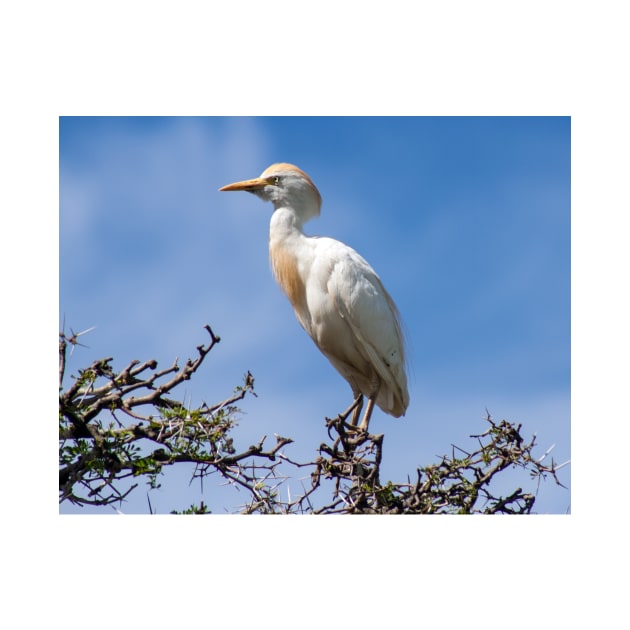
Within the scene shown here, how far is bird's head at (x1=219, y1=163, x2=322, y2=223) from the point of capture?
4.58 meters

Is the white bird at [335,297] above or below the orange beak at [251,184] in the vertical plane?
below

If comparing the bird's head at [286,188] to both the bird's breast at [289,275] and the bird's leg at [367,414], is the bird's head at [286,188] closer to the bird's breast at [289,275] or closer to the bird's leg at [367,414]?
the bird's breast at [289,275]

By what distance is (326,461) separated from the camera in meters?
3.25

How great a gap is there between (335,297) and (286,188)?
77 centimetres

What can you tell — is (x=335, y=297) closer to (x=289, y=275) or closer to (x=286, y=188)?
(x=289, y=275)

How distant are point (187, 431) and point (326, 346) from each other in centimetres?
163

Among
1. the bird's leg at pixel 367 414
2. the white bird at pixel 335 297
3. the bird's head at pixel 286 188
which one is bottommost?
the bird's leg at pixel 367 414

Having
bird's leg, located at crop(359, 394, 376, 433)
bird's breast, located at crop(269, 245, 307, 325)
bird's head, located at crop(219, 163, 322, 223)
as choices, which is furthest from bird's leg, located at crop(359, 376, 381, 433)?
bird's head, located at crop(219, 163, 322, 223)

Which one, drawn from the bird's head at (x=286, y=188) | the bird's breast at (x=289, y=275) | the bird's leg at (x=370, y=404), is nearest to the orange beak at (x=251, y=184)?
the bird's head at (x=286, y=188)

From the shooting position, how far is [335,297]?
4324mm

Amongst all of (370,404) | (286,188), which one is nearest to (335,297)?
(370,404)

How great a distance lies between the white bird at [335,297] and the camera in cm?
434
